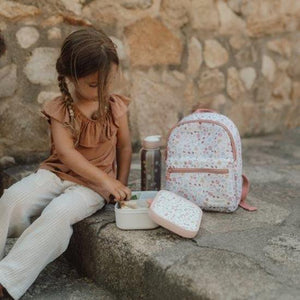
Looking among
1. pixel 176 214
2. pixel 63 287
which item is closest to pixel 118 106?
pixel 176 214

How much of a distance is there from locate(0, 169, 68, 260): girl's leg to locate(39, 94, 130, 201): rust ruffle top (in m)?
0.05

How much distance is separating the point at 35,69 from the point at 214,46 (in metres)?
0.99

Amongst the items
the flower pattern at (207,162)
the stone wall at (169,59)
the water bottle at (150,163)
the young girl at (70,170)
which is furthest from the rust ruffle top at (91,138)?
the stone wall at (169,59)

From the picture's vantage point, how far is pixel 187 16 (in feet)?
7.83

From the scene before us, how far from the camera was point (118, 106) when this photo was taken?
163 centimetres

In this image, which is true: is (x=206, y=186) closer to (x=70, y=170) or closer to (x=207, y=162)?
(x=207, y=162)

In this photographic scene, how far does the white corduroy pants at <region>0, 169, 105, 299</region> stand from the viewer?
4.31ft

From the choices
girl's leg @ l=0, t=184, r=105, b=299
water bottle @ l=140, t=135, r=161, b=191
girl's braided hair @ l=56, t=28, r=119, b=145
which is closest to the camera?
girl's leg @ l=0, t=184, r=105, b=299

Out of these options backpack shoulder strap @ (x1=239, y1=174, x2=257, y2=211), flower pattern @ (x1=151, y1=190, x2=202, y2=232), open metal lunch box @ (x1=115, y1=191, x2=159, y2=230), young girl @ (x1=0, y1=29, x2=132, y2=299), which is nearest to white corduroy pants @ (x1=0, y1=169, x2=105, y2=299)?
young girl @ (x1=0, y1=29, x2=132, y2=299)

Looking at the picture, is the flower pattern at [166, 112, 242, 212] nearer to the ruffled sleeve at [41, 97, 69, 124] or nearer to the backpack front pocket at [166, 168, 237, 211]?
the backpack front pocket at [166, 168, 237, 211]

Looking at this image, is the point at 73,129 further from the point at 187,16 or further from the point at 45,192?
the point at 187,16

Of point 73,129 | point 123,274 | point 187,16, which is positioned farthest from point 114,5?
point 123,274

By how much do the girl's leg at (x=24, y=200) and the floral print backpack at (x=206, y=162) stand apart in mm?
390

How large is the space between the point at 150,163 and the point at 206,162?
0.76 feet
